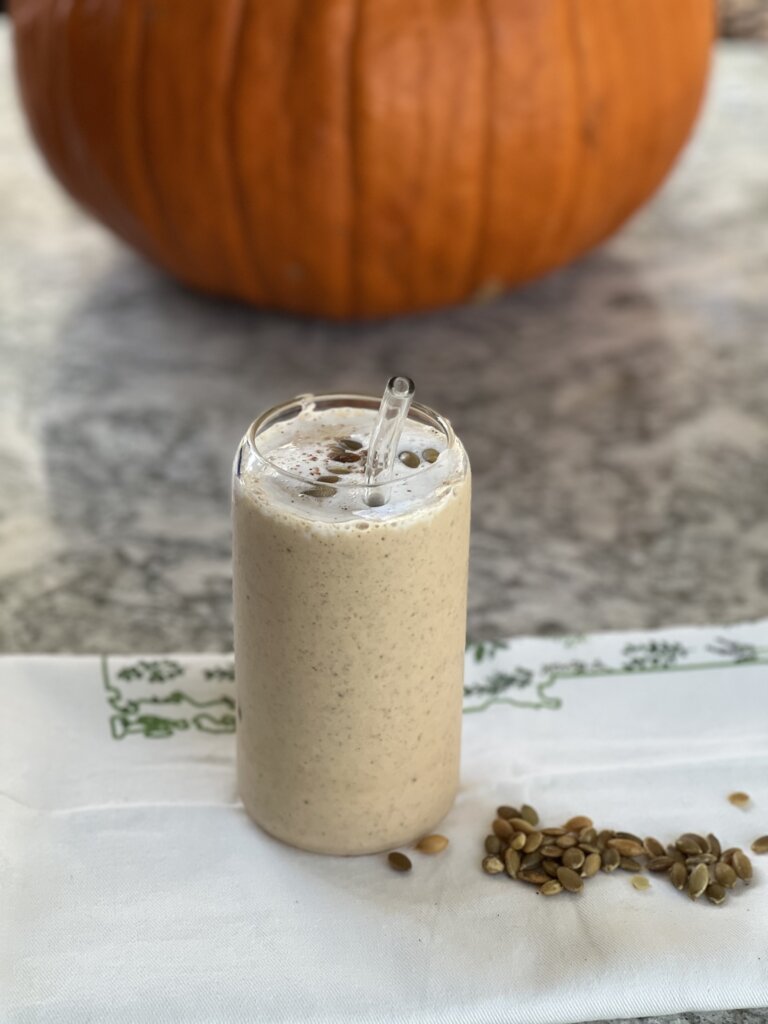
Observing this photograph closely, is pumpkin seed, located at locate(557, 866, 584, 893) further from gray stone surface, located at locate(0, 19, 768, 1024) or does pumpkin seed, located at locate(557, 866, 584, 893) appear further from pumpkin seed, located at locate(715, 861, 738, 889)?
gray stone surface, located at locate(0, 19, 768, 1024)

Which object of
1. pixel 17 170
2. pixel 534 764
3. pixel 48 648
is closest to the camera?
pixel 534 764

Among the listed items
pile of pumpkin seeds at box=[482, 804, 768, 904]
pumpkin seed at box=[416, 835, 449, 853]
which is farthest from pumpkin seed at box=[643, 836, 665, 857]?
pumpkin seed at box=[416, 835, 449, 853]

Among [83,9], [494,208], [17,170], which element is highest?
[83,9]

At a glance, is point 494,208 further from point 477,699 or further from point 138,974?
point 138,974

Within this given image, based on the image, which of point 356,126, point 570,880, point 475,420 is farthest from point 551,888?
point 356,126

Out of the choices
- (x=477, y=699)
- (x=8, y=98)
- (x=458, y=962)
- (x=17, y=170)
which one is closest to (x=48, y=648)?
(x=477, y=699)

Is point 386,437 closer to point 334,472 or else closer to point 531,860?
point 334,472

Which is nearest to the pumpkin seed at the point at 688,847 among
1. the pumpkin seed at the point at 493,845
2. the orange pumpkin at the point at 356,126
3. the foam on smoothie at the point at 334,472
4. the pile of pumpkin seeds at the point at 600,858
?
the pile of pumpkin seeds at the point at 600,858
